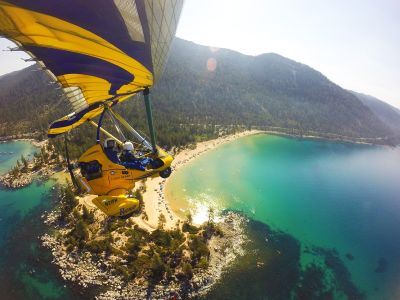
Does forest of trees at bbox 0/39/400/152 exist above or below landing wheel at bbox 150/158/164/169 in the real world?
below

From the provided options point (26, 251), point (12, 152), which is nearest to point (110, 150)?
point (26, 251)

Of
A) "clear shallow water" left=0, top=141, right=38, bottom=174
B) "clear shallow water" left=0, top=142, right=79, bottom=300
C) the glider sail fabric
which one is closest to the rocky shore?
"clear shallow water" left=0, top=142, right=79, bottom=300

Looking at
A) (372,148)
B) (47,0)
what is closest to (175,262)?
(47,0)

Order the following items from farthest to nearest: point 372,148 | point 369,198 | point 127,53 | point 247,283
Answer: point 372,148 → point 369,198 → point 247,283 → point 127,53

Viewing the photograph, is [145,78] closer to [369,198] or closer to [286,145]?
[369,198]

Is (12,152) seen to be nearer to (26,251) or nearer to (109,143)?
(26,251)

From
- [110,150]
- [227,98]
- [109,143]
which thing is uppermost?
[109,143]

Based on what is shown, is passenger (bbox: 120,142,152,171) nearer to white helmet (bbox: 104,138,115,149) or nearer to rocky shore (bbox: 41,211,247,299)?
white helmet (bbox: 104,138,115,149)
